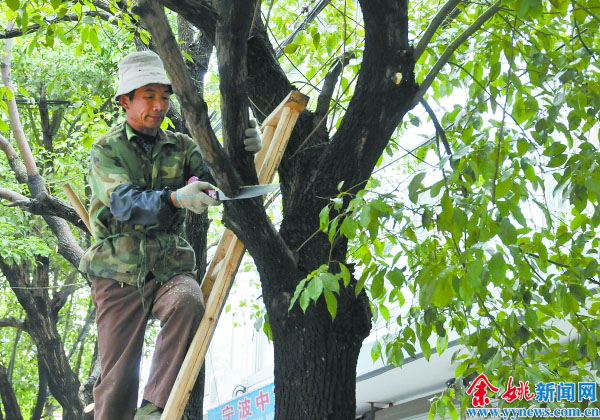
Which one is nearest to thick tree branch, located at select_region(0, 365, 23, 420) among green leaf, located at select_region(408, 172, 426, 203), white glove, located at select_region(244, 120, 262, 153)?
white glove, located at select_region(244, 120, 262, 153)

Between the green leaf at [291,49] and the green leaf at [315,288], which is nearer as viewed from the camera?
the green leaf at [315,288]

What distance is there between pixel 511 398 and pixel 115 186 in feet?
7.24

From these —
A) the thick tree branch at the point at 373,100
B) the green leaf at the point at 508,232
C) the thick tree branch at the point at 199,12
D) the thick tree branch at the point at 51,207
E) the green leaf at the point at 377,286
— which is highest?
the thick tree branch at the point at 51,207

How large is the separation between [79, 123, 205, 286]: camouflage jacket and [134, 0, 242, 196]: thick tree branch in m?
0.57

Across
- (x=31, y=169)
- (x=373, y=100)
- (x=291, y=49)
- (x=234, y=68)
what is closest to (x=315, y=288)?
(x=234, y=68)

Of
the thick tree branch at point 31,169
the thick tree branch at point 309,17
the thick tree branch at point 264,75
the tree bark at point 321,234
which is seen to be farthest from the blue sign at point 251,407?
the tree bark at point 321,234

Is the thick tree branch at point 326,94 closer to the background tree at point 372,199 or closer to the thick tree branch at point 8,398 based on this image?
the background tree at point 372,199

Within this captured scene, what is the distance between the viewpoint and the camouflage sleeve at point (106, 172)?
3.71 metres

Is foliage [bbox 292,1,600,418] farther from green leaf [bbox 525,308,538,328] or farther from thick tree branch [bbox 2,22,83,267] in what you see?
thick tree branch [bbox 2,22,83,267]

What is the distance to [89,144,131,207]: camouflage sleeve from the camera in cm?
371

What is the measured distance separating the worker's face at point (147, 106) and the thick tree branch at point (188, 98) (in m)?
0.79

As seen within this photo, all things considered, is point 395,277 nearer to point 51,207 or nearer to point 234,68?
point 234,68

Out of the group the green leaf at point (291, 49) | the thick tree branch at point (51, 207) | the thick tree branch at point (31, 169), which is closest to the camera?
the green leaf at point (291, 49)

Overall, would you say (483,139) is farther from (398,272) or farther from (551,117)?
(398,272)
